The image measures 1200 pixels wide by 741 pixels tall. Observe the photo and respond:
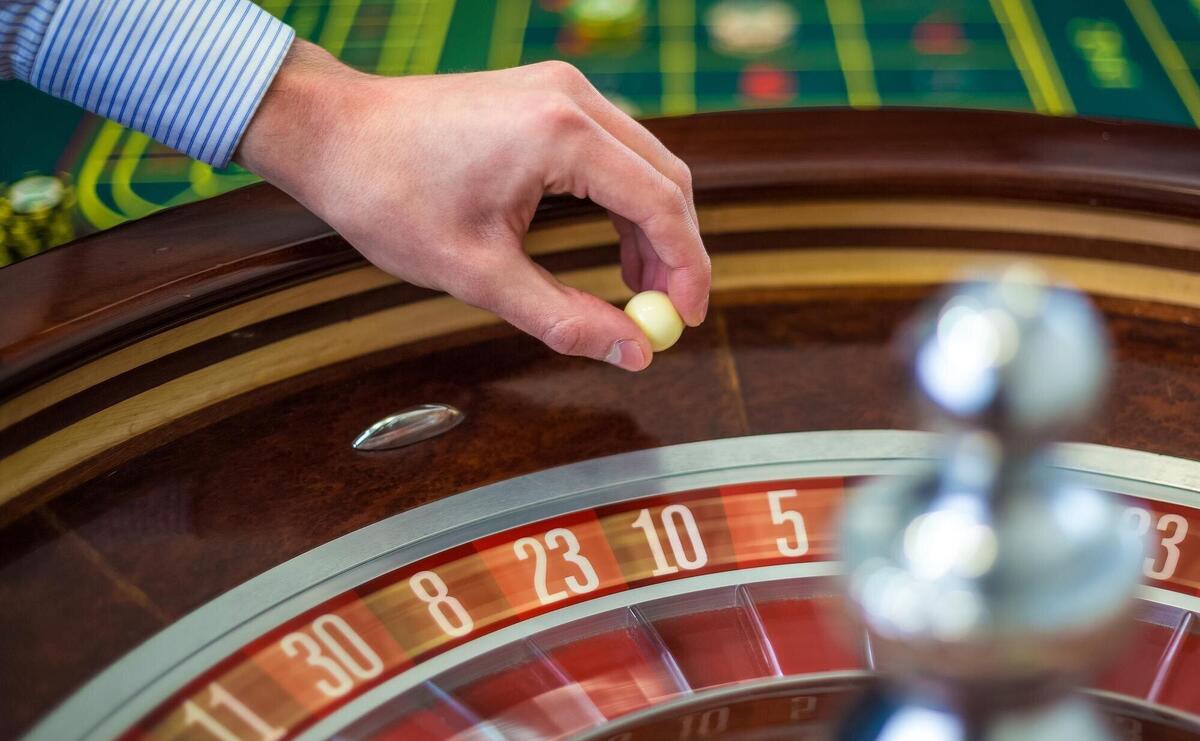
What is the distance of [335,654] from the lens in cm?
104

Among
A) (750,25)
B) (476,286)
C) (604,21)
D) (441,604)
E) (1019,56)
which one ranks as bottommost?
(441,604)

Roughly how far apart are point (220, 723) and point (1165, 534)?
2.72 feet

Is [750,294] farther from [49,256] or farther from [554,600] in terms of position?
[49,256]

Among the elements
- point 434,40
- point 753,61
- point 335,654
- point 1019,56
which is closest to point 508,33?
point 434,40

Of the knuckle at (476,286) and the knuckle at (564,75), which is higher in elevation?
the knuckle at (564,75)

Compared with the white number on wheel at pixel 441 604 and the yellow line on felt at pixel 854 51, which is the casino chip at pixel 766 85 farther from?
the white number on wheel at pixel 441 604

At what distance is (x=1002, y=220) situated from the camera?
1430 mm

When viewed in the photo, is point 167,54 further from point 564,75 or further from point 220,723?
point 220,723

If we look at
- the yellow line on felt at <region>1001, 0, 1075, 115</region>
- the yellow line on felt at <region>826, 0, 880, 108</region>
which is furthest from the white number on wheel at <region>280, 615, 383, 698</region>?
the yellow line on felt at <region>1001, 0, 1075, 115</region>

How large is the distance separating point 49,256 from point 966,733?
0.97 m

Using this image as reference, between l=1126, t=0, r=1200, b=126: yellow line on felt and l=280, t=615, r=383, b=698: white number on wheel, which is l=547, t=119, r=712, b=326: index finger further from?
l=1126, t=0, r=1200, b=126: yellow line on felt

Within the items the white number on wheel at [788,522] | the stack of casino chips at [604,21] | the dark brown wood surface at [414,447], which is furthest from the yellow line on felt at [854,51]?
the white number on wheel at [788,522]

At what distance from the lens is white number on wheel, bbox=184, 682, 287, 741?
38.0 inches

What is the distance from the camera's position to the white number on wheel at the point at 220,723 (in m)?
0.97
